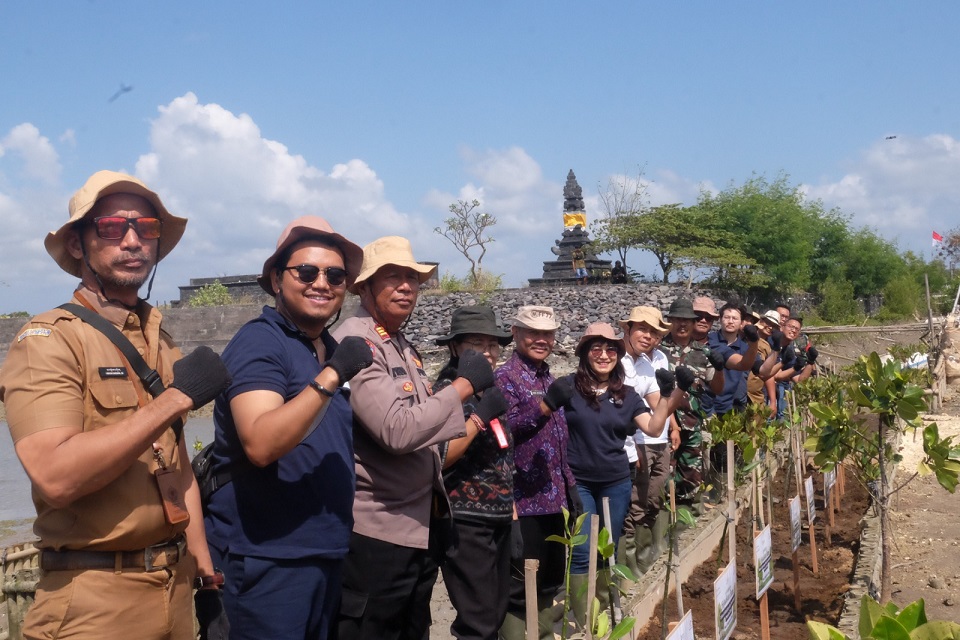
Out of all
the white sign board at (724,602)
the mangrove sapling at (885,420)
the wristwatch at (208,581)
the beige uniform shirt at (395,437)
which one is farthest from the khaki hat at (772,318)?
the wristwatch at (208,581)

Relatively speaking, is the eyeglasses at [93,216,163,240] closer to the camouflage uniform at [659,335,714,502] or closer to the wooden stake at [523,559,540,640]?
the wooden stake at [523,559,540,640]

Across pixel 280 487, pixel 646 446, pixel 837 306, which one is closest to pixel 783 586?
pixel 646 446

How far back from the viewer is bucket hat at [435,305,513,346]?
3648 millimetres

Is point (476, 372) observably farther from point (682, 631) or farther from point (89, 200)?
point (89, 200)

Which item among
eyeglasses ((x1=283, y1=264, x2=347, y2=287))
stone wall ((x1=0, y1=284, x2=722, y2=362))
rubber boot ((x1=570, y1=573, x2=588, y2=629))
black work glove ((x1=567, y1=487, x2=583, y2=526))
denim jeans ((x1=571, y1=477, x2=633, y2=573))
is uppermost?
stone wall ((x1=0, y1=284, x2=722, y2=362))

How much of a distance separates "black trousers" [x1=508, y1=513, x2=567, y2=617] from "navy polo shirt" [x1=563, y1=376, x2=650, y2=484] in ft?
1.88

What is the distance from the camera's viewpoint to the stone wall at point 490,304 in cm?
2350

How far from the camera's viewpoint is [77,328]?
1983mm

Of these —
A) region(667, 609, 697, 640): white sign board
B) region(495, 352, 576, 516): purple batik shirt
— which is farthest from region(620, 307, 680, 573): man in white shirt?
region(667, 609, 697, 640): white sign board

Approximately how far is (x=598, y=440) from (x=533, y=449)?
68 cm

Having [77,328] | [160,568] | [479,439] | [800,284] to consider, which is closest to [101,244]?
[77,328]

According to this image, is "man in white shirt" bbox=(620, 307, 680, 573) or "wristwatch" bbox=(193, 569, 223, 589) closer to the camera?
"wristwatch" bbox=(193, 569, 223, 589)

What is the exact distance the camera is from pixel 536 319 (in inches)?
156

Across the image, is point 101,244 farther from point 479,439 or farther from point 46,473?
point 479,439
